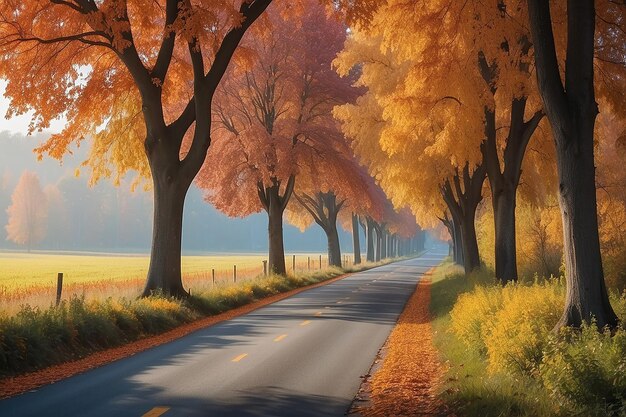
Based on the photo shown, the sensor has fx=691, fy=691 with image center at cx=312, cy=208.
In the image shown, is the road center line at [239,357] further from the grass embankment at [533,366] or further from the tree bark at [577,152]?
the tree bark at [577,152]

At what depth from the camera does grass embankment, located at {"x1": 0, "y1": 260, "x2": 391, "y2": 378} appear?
11.4 meters

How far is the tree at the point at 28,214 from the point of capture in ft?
394

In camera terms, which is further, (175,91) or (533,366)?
(175,91)

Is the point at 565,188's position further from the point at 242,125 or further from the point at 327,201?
the point at 327,201

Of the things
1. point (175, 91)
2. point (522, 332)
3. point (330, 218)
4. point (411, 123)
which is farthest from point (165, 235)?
point (330, 218)

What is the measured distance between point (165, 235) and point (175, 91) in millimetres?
Result: 6014

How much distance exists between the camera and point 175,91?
23.6 m

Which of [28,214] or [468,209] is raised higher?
[28,214]

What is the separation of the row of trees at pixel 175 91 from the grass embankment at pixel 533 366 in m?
10.0

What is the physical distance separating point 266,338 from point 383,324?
4.40m

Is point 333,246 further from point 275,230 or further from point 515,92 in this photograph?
point 515,92

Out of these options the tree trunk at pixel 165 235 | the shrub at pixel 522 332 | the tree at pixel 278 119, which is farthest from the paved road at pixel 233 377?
the tree at pixel 278 119

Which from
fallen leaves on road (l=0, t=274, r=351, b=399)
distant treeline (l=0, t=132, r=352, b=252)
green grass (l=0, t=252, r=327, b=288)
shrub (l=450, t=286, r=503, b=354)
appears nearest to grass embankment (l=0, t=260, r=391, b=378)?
fallen leaves on road (l=0, t=274, r=351, b=399)

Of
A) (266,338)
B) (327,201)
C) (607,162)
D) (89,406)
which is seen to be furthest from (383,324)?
(327,201)
